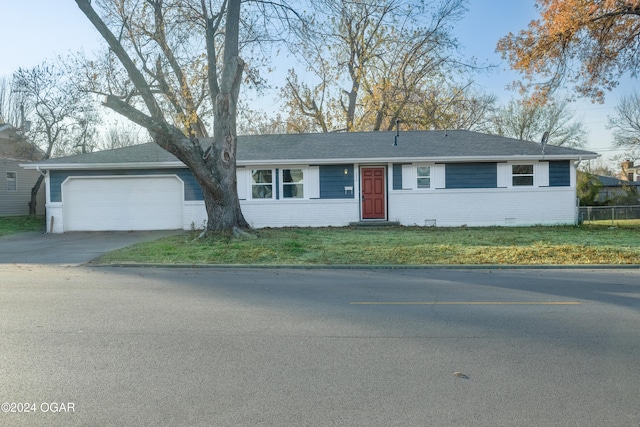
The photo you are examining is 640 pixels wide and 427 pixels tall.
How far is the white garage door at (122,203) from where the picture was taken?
2089cm

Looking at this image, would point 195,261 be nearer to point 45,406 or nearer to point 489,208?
point 45,406

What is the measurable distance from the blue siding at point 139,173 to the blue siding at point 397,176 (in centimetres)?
841

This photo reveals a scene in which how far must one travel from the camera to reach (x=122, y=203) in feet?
68.7

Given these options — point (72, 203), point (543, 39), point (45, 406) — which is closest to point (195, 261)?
point (45, 406)

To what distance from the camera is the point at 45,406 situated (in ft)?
12.4

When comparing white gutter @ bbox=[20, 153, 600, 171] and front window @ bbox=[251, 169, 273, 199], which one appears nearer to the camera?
white gutter @ bbox=[20, 153, 600, 171]

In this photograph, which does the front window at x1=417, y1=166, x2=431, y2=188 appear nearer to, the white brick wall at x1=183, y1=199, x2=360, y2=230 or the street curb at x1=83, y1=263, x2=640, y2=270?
the white brick wall at x1=183, y1=199, x2=360, y2=230

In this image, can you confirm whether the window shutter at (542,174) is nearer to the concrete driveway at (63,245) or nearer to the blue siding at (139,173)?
the blue siding at (139,173)

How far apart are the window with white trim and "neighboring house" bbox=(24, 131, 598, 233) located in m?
10.8

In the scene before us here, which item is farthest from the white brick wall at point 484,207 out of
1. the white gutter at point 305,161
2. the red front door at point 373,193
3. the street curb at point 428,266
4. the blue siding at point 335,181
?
the street curb at point 428,266

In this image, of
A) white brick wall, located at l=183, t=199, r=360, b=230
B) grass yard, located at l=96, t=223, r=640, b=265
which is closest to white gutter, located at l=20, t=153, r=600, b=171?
white brick wall, located at l=183, t=199, r=360, b=230

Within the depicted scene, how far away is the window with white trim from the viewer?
29022 mm

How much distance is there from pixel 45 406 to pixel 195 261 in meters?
8.43

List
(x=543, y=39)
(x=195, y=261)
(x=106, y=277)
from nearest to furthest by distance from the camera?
1. (x=106, y=277)
2. (x=195, y=261)
3. (x=543, y=39)
